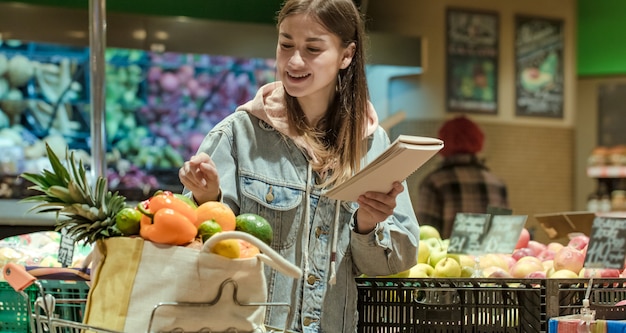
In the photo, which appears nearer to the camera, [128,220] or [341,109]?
[128,220]

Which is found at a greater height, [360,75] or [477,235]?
[360,75]

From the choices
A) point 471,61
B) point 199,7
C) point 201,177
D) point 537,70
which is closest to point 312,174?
point 201,177

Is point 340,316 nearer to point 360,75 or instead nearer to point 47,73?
point 360,75

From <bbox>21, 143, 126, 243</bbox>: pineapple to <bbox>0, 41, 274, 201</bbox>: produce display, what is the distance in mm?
4403

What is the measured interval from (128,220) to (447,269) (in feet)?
4.70

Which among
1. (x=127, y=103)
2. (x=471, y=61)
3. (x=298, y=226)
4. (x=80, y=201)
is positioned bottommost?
(x=298, y=226)

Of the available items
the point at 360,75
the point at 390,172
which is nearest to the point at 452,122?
the point at 360,75

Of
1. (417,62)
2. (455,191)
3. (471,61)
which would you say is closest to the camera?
(455,191)

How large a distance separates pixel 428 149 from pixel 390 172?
0.13 m

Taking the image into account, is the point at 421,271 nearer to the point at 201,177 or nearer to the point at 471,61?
the point at 201,177

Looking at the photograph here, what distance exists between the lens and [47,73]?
6461mm

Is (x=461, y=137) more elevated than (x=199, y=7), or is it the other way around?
(x=199, y=7)

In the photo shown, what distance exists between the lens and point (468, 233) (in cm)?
318

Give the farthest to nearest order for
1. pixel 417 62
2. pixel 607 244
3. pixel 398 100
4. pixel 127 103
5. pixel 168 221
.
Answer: pixel 398 100, pixel 417 62, pixel 127 103, pixel 607 244, pixel 168 221
